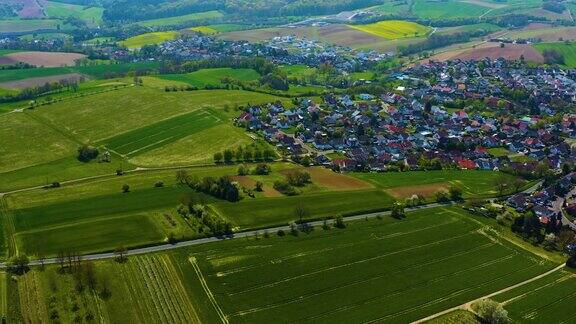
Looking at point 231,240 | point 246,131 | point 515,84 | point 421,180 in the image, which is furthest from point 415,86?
point 231,240

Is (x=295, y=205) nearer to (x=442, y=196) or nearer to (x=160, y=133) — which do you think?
(x=442, y=196)

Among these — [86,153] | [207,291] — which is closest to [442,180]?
[207,291]

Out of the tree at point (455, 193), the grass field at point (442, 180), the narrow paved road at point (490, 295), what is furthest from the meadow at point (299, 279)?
the grass field at point (442, 180)

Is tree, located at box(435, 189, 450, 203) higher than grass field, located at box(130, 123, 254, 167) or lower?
lower

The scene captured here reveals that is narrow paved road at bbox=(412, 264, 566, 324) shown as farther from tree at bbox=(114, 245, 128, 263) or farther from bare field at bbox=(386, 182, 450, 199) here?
tree at bbox=(114, 245, 128, 263)

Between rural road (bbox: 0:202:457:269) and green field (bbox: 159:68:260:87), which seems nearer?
rural road (bbox: 0:202:457:269)

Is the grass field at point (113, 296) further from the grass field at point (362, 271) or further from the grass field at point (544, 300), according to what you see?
the grass field at point (544, 300)

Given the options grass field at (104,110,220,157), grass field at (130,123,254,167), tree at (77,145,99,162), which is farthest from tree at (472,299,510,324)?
tree at (77,145,99,162)
